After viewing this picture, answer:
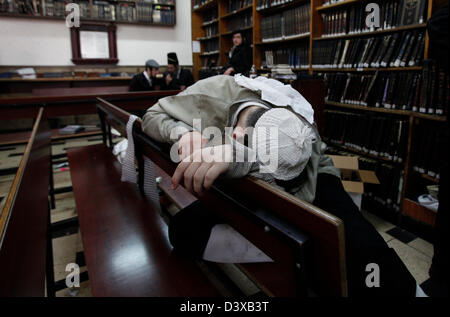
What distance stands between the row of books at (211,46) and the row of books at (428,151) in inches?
167

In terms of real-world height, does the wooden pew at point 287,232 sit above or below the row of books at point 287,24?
below

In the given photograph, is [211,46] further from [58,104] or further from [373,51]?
[373,51]

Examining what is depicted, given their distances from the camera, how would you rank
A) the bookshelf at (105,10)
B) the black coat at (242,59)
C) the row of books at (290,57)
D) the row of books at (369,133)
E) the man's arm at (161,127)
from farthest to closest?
1. the bookshelf at (105,10)
2. the black coat at (242,59)
3. the row of books at (290,57)
4. the row of books at (369,133)
5. the man's arm at (161,127)

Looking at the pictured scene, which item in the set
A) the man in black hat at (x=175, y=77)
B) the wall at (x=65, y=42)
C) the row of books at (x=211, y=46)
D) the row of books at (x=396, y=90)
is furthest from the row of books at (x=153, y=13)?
the row of books at (x=396, y=90)

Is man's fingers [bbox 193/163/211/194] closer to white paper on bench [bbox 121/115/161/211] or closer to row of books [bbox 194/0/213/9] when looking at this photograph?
white paper on bench [bbox 121/115/161/211]

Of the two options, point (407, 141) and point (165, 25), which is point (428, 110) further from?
point (165, 25)

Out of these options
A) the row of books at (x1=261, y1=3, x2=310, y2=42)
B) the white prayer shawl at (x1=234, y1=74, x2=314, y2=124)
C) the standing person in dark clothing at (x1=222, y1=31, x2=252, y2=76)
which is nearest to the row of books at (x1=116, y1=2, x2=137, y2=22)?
the standing person in dark clothing at (x1=222, y1=31, x2=252, y2=76)

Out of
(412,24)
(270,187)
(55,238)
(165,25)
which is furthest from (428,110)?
(165,25)

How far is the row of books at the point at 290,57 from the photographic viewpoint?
3180mm

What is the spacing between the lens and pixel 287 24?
336 cm

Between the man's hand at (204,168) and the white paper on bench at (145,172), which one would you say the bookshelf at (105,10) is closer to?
the white paper on bench at (145,172)

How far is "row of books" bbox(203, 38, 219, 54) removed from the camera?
557 centimetres

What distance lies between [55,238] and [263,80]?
63.0 inches

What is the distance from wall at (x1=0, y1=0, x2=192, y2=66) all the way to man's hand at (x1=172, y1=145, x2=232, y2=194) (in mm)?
5591
